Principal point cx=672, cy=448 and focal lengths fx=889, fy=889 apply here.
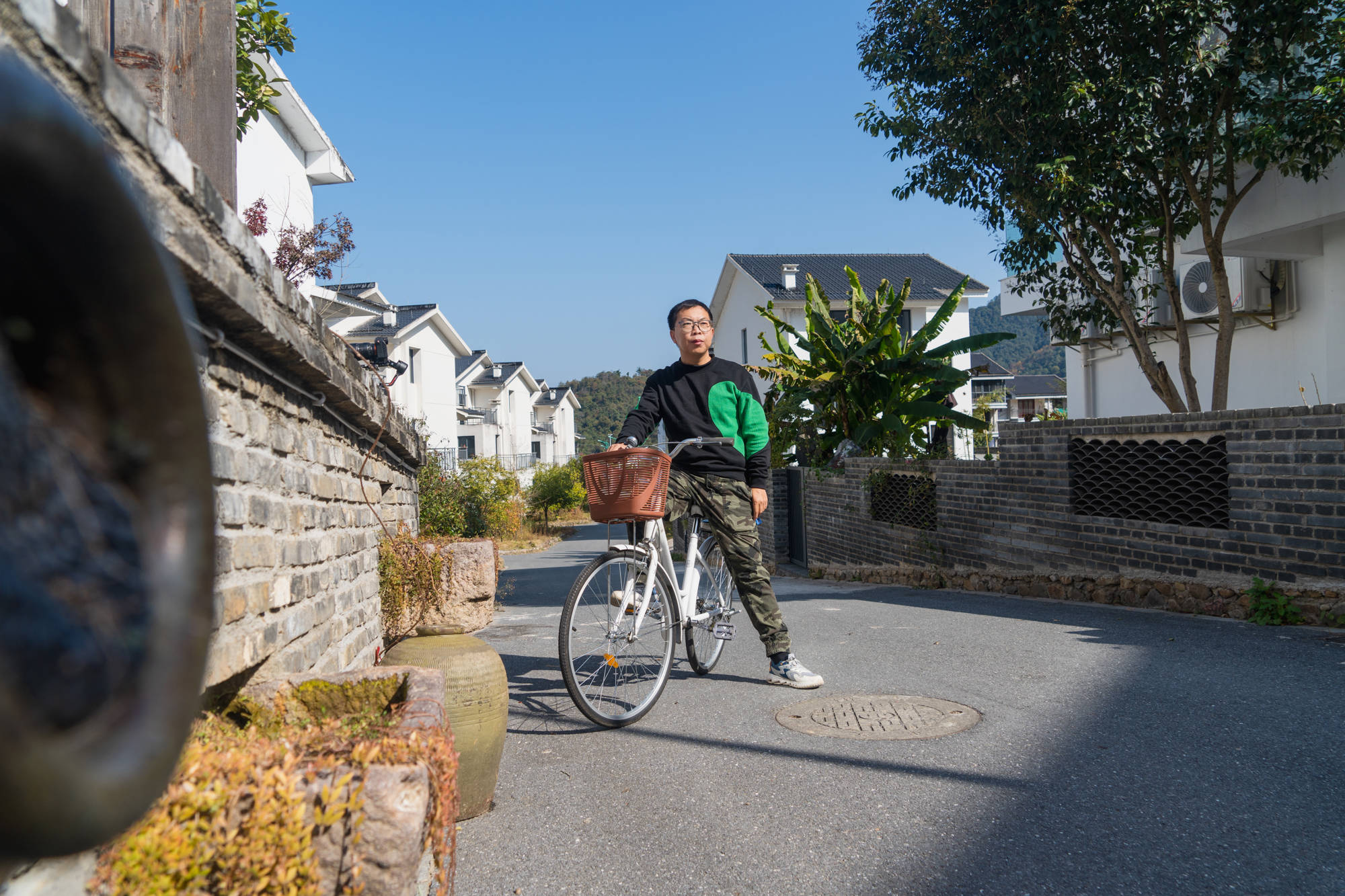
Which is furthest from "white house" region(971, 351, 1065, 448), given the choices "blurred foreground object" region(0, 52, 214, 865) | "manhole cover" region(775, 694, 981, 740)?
"blurred foreground object" region(0, 52, 214, 865)

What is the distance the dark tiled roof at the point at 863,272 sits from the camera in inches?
1511

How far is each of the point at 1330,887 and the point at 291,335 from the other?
381 cm

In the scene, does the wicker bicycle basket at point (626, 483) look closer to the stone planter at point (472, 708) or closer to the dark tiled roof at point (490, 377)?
the stone planter at point (472, 708)

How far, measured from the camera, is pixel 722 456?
5.26 metres

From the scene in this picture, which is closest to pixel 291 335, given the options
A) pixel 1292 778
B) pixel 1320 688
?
pixel 1292 778

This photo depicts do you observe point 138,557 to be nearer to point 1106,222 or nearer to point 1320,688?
point 1320,688

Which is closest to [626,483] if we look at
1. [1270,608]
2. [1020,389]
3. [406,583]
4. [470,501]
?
[406,583]

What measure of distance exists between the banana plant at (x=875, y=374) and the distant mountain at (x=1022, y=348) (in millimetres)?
83627

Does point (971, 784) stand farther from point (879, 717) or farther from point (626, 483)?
point (626, 483)

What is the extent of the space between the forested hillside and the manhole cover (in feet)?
259

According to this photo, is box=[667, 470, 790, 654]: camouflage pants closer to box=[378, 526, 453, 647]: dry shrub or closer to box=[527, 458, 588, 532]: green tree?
box=[378, 526, 453, 647]: dry shrub

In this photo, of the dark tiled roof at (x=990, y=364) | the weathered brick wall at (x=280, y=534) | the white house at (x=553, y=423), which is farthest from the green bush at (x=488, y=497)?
the white house at (x=553, y=423)

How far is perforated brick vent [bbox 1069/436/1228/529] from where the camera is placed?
271 inches

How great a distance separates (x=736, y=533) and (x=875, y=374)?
29.2 ft
